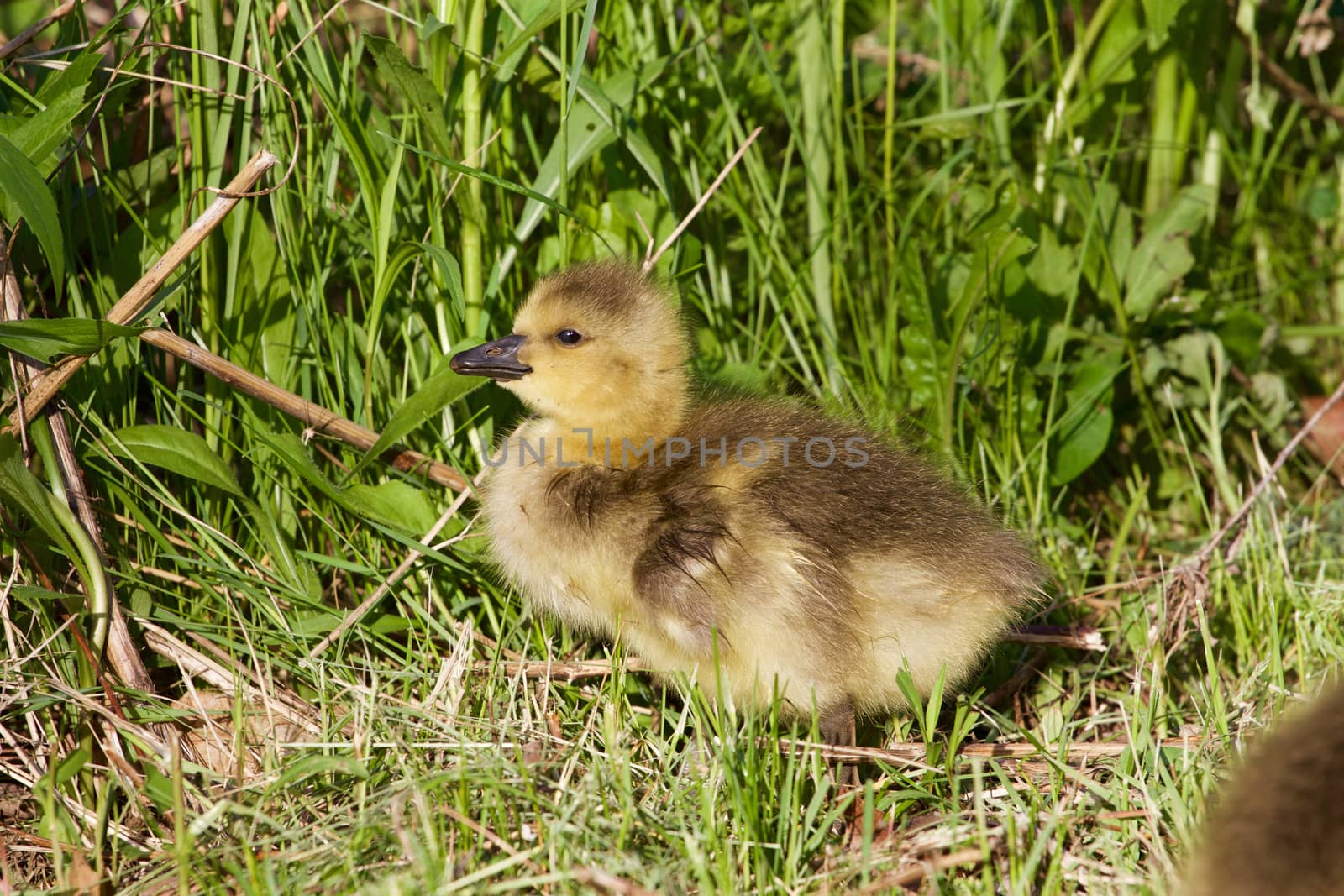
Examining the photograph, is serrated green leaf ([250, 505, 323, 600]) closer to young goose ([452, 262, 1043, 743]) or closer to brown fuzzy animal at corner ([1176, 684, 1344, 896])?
young goose ([452, 262, 1043, 743])

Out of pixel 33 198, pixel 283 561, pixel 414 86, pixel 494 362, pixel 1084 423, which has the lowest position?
pixel 283 561

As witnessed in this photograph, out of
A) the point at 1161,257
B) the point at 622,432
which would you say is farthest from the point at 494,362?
the point at 1161,257

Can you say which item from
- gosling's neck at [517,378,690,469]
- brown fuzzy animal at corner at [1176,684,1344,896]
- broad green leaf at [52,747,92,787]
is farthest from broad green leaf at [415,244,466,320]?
brown fuzzy animal at corner at [1176,684,1344,896]

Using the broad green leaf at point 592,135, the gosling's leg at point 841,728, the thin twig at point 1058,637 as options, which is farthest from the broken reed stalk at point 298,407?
the thin twig at point 1058,637

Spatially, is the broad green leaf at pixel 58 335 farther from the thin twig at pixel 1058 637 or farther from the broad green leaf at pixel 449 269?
the thin twig at pixel 1058 637

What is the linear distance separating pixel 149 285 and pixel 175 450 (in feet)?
0.95

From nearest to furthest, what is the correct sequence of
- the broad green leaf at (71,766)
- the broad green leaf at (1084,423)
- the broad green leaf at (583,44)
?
the broad green leaf at (71,766), the broad green leaf at (583,44), the broad green leaf at (1084,423)

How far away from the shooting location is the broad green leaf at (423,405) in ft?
6.94

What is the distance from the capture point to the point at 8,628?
196cm

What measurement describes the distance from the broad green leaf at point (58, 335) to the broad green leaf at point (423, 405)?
42 centimetres

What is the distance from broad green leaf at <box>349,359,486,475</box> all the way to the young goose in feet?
0.24

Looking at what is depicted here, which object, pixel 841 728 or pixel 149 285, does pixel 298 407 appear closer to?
pixel 149 285

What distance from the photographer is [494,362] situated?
212 centimetres

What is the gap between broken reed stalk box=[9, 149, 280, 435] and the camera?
197 centimetres
